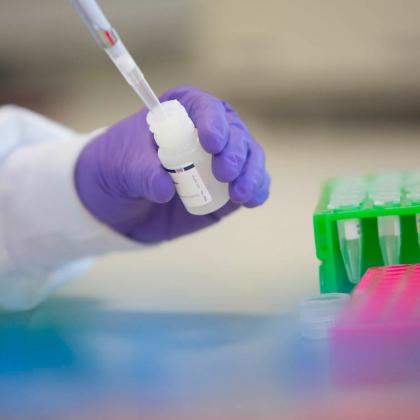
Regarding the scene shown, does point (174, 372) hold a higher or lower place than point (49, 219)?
higher

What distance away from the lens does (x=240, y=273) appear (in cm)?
121

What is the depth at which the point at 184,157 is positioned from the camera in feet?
2.72

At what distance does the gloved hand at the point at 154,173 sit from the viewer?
0.86 metres

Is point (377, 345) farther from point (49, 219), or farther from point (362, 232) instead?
point (49, 219)

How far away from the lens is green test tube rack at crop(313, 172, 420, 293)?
90 cm

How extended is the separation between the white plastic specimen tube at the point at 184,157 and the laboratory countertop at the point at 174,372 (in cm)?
15

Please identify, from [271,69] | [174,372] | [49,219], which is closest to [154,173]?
[174,372]

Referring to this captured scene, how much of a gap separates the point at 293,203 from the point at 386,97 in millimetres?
1339

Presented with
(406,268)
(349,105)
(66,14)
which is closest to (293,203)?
(406,268)

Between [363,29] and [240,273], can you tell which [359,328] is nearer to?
[240,273]

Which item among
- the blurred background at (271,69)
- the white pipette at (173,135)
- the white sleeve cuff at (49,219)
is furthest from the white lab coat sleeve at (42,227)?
the blurred background at (271,69)

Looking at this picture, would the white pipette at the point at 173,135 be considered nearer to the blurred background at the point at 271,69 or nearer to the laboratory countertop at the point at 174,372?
the laboratory countertop at the point at 174,372

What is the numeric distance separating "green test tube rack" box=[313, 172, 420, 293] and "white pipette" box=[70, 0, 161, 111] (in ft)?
0.72

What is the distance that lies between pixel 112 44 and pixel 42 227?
1.29 ft
